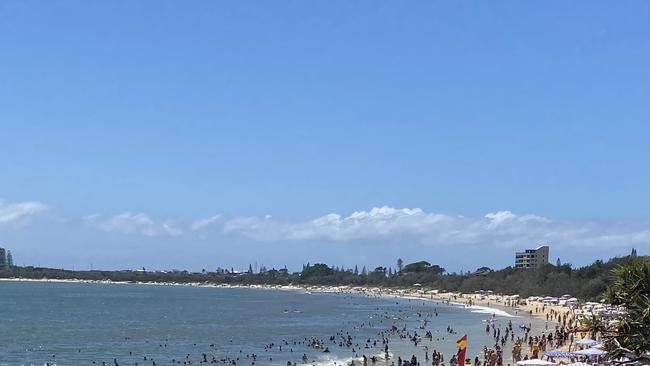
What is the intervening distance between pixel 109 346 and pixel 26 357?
6.67 m

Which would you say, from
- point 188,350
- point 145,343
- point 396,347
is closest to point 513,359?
point 396,347

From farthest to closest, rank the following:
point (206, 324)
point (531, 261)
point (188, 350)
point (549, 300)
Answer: point (531, 261) < point (549, 300) < point (206, 324) < point (188, 350)

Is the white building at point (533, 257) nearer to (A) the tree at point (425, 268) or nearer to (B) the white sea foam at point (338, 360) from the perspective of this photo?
(A) the tree at point (425, 268)

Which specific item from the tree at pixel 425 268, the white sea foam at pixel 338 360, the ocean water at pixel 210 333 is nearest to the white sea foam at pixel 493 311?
the ocean water at pixel 210 333

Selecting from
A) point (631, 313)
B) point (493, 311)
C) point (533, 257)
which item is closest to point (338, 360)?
point (631, 313)

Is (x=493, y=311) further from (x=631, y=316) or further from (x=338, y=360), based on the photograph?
(x=631, y=316)

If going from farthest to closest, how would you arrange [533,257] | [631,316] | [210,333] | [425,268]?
1. [425,268]
2. [533,257]
3. [210,333]
4. [631,316]

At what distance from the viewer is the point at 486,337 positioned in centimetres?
5466

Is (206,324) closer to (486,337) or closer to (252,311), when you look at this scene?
(252,311)

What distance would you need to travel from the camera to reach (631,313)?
39.1 ft

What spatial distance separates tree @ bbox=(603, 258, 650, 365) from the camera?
11.2 meters

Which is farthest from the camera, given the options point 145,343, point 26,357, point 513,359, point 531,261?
point 531,261

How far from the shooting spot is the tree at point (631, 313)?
11.2 metres

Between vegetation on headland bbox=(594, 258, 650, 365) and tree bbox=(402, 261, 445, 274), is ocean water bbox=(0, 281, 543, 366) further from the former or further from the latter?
tree bbox=(402, 261, 445, 274)
